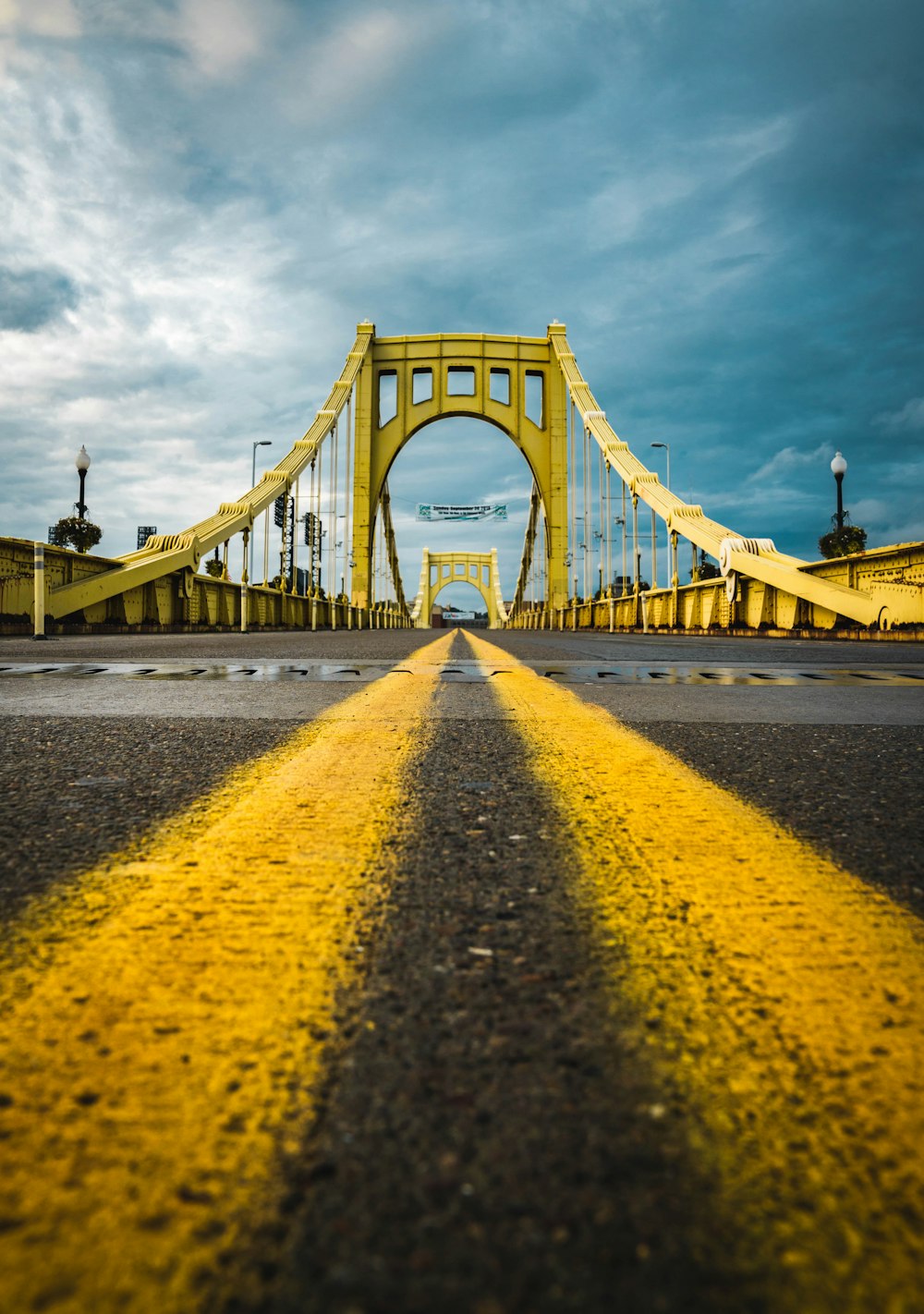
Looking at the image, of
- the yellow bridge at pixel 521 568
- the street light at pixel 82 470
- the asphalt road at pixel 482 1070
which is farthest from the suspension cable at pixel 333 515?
the asphalt road at pixel 482 1070

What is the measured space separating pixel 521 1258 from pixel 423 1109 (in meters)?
0.12

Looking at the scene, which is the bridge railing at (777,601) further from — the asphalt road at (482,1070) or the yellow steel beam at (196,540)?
the asphalt road at (482,1070)

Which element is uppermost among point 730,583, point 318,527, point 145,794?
point 318,527

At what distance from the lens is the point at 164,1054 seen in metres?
0.54

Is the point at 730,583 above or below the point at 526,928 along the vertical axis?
above

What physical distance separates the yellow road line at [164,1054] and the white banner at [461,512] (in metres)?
83.3

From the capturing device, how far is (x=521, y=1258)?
1.24 feet

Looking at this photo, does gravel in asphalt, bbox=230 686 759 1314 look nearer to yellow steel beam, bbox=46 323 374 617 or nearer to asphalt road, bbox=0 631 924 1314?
asphalt road, bbox=0 631 924 1314

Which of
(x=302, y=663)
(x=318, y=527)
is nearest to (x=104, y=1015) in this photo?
(x=302, y=663)

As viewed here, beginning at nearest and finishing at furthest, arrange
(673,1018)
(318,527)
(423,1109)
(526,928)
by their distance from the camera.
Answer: (423,1109)
(673,1018)
(526,928)
(318,527)

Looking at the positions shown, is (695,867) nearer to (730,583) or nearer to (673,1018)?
(673,1018)

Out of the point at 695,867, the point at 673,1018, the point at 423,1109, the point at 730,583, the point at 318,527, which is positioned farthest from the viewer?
the point at 318,527

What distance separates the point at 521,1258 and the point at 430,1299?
0.05 meters

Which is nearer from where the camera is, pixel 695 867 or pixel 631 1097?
pixel 631 1097
